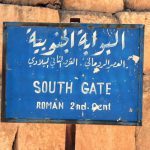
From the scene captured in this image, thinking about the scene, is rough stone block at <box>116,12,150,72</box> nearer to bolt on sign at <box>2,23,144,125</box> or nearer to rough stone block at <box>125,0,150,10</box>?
rough stone block at <box>125,0,150,10</box>

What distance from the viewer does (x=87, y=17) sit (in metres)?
3.96

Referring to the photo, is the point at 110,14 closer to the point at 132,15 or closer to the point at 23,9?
the point at 132,15

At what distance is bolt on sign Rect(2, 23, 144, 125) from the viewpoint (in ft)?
9.85

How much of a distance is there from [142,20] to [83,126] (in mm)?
982

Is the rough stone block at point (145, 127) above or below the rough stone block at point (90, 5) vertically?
below

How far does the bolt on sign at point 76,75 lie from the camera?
9.85 ft

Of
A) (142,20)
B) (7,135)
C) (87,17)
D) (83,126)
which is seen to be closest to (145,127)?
(83,126)

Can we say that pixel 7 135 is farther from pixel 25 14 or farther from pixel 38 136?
pixel 25 14

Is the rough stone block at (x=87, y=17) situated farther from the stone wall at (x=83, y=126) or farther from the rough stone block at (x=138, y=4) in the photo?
the rough stone block at (x=138, y=4)

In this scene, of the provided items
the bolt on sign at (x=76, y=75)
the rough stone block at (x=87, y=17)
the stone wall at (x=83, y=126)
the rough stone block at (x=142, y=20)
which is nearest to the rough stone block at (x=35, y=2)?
the stone wall at (x=83, y=126)

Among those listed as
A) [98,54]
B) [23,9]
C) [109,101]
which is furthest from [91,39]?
[23,9]

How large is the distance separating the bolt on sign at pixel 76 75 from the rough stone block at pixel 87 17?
3.03 ft

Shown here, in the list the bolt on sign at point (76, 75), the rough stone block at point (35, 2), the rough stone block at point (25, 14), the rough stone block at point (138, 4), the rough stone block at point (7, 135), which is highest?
the rough stone block at point (138, 4)

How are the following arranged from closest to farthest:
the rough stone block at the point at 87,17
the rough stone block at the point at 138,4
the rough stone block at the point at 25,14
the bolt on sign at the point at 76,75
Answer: the bolt on sign at the point at 76,75
the rough stone block at the point at 25,14
the rough stone block at the point at 87,17
the rough stone block at the point at 138,4
